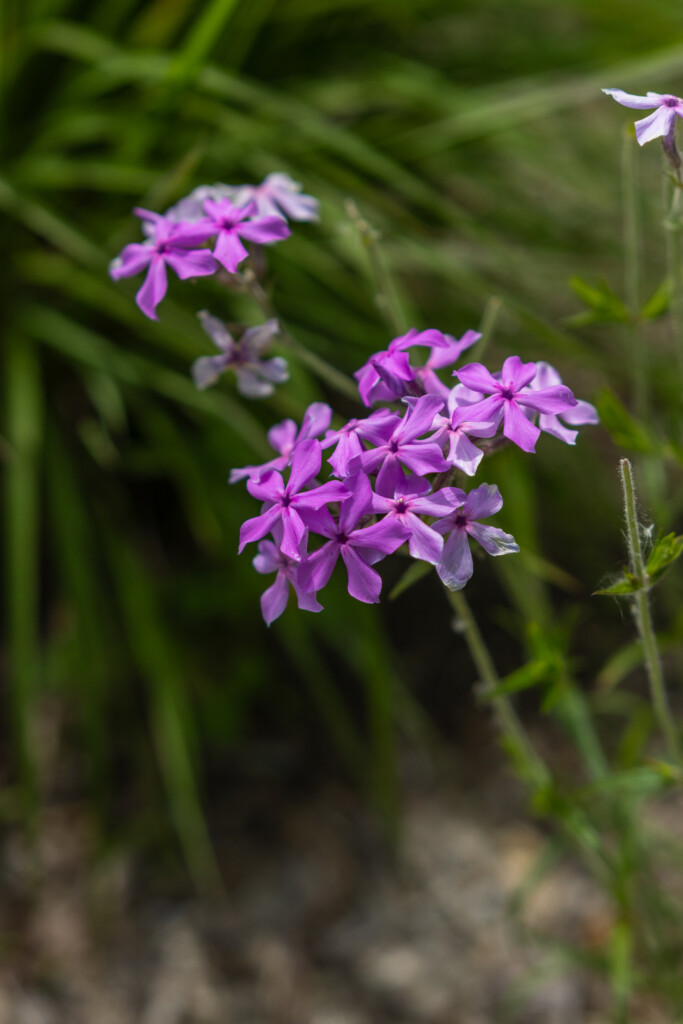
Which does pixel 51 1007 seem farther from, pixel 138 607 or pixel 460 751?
pixel 460 751

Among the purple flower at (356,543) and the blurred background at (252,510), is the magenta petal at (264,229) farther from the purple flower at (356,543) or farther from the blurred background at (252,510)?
the blurred background at (252,510)

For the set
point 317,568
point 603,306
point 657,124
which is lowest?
point 317,568

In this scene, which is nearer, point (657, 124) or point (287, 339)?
point (657, 124)

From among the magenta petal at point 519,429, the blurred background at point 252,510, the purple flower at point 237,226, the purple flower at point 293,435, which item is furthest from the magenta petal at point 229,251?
the blurred background at point 252,510

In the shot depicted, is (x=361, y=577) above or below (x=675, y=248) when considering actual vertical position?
below

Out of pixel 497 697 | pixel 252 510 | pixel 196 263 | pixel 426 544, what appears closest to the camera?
pixel 426 544

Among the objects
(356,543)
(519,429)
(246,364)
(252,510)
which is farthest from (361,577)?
(252,510)

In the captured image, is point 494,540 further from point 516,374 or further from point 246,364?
point 246,364
